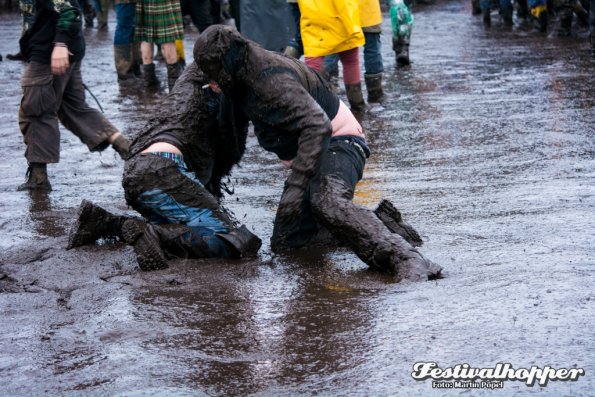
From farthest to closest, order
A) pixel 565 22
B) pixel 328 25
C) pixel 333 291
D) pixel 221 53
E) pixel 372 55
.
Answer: pixel 565 22, pixel 372 55, pixel 328 25, pixel 221 53, pixel 333 291

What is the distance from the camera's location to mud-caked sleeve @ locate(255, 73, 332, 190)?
5.14m

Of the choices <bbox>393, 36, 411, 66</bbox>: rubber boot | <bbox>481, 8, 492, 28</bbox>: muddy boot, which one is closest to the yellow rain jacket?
<bbox>393, 36, 411, 66</bbox>: rubber boot

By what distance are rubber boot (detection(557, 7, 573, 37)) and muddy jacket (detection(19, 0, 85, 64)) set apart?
9518mm

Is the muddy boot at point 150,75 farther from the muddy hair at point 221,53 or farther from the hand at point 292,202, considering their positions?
the hand at point 292,202

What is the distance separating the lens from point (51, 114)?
7387 millimetres

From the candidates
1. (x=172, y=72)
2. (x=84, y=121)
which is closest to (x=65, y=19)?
(x=84, y=121)

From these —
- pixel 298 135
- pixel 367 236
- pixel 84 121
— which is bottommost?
pixel 367 236

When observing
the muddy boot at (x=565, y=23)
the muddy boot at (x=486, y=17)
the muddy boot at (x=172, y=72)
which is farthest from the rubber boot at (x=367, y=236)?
the muddy boot at (x=486, y=17)

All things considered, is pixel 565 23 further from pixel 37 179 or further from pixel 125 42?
pixel 37 179

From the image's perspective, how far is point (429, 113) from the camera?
962 cm

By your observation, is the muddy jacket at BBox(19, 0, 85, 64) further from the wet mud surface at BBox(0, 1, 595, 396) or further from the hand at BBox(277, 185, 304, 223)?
the hand at BBox(277, 185, 304, 223)

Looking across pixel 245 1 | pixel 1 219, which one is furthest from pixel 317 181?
pixel 245 1

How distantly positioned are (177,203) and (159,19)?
238 inches

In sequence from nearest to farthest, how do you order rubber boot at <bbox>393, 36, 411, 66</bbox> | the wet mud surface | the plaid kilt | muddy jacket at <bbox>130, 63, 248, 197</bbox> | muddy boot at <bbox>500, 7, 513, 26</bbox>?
the wet mud surface < muddy jacket at <bbox>130, 63, 248, 197</bbox> < the plaid kilt < rubber boot at <bbox>393, 36, 411, 66</bbox> < muddy boot at <bbox>500, 7, 513, 26</bbox>
